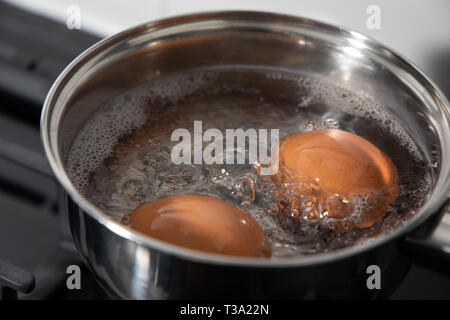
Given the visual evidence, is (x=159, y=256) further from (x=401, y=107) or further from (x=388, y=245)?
(x=401, y=107)

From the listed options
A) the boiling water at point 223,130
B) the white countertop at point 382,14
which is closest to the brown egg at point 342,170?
the boiling water at point 223,130

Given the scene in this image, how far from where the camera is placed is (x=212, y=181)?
763mm

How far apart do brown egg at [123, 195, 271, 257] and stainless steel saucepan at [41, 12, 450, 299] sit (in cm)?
6

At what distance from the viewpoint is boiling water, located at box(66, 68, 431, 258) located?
72cm

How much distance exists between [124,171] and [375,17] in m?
0.60

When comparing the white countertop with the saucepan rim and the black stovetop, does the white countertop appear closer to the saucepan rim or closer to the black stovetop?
the black stovetop

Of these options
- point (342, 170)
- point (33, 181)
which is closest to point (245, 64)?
point (342, 170)

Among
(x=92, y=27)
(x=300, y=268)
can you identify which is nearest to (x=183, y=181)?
(x=300, y=268)

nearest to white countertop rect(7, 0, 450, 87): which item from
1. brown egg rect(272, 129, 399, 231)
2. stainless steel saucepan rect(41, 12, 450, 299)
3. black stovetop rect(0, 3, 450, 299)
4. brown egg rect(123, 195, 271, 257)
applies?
black stovetop rect(0, 3, 450, 299)

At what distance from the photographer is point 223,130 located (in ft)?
2.82

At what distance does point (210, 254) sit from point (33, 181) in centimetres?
63

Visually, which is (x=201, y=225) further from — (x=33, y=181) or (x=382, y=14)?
(x=382, y=14)

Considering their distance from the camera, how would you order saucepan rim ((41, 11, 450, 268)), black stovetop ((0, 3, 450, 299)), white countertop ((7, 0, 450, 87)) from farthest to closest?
white countertop ((7, 0, 450, 87)), black stovetop ((0, 3, 450, 299)), saucepan rim ((41, 11, 450, 268))

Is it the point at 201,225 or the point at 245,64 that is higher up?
the point at 245,64
